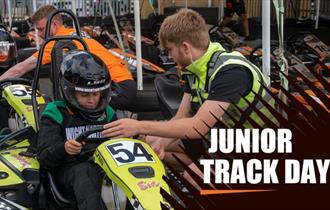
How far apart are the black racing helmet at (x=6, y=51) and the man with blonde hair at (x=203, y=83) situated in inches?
135

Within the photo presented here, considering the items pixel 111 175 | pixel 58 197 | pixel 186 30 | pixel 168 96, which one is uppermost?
pixel 186 30

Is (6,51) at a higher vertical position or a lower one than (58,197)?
higher

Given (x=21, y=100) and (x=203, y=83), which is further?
(x=21, y=100)

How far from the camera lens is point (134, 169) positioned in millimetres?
2957

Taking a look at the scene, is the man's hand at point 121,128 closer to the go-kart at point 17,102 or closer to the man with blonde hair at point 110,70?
the go-kart at point 17,102

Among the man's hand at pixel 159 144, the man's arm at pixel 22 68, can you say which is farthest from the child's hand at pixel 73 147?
the man's arm at pixel 22 68

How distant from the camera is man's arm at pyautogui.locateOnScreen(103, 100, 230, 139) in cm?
309

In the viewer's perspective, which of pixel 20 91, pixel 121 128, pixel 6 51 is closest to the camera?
pixel 121 128

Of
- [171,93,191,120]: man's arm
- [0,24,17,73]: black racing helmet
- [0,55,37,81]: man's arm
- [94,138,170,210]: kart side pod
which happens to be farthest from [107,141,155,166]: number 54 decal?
[0,24,17,73]: black racing helmet

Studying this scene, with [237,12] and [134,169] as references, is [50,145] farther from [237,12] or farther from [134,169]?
[237,12]

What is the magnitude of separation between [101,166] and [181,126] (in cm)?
46

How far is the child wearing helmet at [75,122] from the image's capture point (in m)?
3.25

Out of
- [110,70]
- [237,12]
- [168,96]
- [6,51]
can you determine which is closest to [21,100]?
[110,70]

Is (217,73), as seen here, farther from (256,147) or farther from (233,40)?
(233,40)
